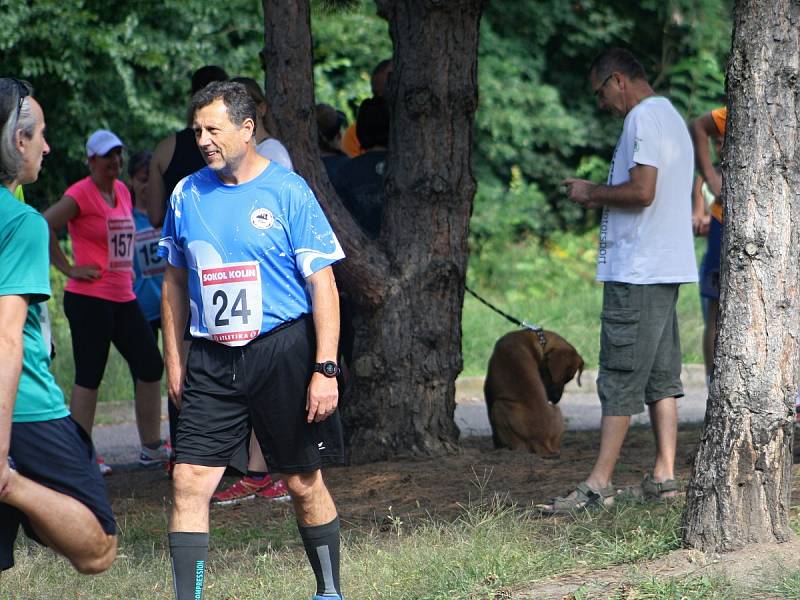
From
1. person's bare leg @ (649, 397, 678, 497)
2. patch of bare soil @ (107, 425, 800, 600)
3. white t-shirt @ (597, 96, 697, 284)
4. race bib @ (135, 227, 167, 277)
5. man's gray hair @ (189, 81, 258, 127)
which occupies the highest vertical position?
man's gray hair @ (189, 81, 258, 127)

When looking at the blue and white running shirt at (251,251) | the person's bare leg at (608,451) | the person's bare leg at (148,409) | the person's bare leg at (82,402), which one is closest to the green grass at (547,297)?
the person's bare leg at (148,409)

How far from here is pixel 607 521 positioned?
5.00m

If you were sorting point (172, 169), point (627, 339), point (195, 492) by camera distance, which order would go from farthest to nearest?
point (172, 169)
point (627, 339)
point (195, 492)

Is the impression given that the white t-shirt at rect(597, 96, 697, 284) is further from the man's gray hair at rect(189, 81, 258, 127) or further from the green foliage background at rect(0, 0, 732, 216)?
the green foliage background at rect(0, 0, 732, 216)

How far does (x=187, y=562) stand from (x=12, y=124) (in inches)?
61.3

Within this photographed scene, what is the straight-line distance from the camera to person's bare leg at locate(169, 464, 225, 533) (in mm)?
4062

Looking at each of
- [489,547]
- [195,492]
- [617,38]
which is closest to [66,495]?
[195,492]

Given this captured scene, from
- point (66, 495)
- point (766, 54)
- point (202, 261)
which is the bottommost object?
point (66, 495)

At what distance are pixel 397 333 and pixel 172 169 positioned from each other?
1568 millimetres

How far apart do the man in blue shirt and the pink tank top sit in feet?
Answer: 10.1

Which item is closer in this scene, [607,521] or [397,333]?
[607,521]

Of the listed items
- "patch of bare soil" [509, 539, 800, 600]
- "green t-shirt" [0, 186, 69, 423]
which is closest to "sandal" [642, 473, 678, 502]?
"patch of bare soil" [509, 539, 800, 600]

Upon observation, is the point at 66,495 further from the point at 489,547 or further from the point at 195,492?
the point at 489,547

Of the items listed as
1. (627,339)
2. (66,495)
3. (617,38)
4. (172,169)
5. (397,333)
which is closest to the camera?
(66,495)
